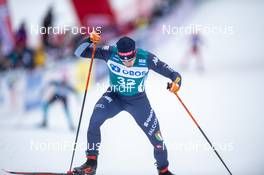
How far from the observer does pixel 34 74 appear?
6.24m

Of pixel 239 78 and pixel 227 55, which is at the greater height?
pixel 227 55

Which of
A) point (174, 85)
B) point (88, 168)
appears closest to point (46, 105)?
point (88, 168)

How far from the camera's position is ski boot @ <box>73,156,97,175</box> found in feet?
12.1

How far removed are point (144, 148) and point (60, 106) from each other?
5.52ft

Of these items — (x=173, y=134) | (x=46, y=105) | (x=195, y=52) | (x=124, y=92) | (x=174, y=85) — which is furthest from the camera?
(x=195, y=52)

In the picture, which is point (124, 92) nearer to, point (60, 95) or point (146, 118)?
point (146, 118)

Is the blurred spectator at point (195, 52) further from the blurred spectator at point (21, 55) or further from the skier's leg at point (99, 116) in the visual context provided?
the skier's leg at point (99, 116)

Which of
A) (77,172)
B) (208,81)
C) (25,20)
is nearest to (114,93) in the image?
(77,172)

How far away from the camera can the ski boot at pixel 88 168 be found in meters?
3.70

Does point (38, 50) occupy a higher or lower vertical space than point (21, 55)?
higher

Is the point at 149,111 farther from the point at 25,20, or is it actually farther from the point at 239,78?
the point at 25,20

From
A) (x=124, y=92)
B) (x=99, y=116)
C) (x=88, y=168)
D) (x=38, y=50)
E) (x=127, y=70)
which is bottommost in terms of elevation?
(x=88, y=168)

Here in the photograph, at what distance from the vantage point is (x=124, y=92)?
12.3 feet

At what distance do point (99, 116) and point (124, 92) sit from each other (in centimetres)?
29
